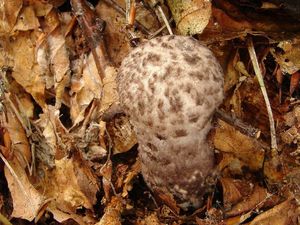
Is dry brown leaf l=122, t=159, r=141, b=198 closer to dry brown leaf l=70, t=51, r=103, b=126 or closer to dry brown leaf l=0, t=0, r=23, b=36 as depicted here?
dry brown leaf l=70, t=51, r=103, b=126

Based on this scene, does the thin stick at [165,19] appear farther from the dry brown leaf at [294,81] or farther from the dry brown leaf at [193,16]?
the dry brown leaf at [294,81]

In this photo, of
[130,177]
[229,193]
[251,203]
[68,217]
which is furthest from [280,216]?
[68,217]

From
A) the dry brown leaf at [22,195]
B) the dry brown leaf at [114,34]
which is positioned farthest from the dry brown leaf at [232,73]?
the dry brown leaf at [22,195]

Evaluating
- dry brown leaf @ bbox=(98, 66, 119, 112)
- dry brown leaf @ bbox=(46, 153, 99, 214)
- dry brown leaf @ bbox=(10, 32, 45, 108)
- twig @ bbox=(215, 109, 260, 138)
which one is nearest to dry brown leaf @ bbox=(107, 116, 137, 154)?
dry brown leaf @ bbox=(98, 66, 119, 112)

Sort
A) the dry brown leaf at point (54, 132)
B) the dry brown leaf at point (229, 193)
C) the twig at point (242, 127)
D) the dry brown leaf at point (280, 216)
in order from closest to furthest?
1. the twig at point (242, 127)
2. the dry brown leaf at point (280, 216)
3. the dry brown leaf at point (229, 193)
4. the dry brown leaf at point (54, 132)

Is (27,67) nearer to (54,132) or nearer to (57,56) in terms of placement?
(57,56)
